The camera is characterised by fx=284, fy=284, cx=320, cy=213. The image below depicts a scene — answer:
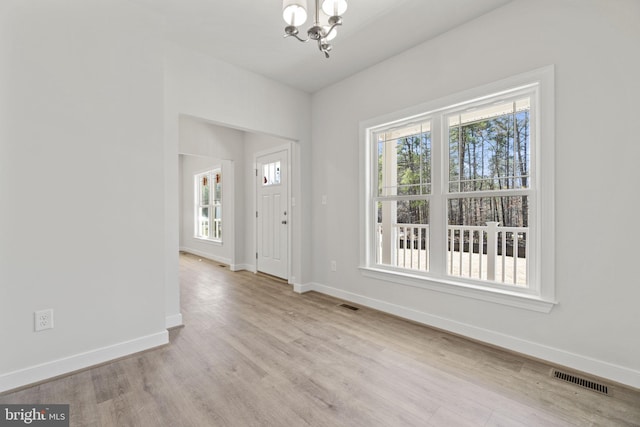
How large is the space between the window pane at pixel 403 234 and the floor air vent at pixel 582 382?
1255mm

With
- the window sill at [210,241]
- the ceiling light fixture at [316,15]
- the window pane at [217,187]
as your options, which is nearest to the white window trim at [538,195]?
the ceiling light fixture at [316,15]

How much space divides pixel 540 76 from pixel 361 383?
257 cm

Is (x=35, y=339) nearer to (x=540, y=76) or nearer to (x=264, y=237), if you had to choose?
(x=264, y=237)

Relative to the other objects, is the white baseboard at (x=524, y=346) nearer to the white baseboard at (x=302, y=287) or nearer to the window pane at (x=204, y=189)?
the white baseboard at (x=302, y=287)

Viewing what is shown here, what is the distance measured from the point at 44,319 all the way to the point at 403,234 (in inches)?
124

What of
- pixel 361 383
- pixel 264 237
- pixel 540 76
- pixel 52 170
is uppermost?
pixel 540 76

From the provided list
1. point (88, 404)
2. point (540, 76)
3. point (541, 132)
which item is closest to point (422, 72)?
point (540, 76)

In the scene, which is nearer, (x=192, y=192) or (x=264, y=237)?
(x=264, y=237)

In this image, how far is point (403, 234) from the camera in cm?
323

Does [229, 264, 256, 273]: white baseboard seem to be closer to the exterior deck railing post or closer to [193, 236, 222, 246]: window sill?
[193, 236, 222, 246]: window sill

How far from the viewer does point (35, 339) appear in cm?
190

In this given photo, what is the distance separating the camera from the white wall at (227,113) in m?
2.78

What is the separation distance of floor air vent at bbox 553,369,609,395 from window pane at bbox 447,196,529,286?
2.18ft

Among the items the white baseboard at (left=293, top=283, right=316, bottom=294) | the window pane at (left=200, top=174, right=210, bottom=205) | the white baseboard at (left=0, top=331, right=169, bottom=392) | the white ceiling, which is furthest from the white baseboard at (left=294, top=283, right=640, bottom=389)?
the window pane at (left=200, top=174, right=210, bottom=205)
